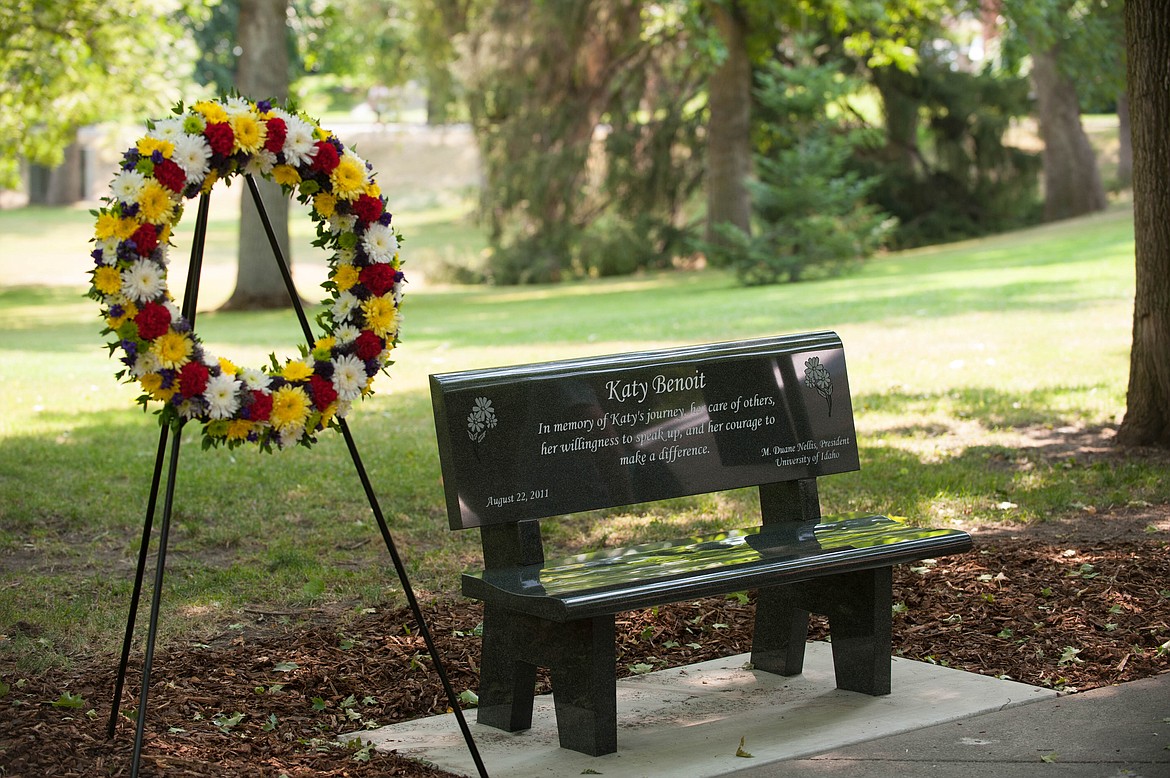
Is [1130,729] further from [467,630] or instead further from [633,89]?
[633,89]

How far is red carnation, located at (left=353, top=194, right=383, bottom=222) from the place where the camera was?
435cm

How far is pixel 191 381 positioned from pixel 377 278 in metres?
0.70

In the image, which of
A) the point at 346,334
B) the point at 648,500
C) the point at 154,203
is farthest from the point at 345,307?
the point at 648,500

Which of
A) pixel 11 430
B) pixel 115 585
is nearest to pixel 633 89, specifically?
pixel 11 430

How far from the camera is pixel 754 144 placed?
27.6 meters

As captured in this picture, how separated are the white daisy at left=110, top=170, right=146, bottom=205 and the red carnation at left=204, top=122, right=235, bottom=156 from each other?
0.24 m

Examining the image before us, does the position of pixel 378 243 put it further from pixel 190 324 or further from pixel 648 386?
pixel 648 386

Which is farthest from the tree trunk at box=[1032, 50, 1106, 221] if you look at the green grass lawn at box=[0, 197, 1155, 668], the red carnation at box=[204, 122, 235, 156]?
the red carnation at box=[204, 122, 235, 156]

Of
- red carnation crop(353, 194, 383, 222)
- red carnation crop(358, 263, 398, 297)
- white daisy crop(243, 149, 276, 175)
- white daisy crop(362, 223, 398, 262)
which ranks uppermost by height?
white daisy crop(243, 149, 276, 175)

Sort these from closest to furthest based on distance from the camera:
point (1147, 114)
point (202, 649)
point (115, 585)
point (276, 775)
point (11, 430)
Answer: point (276, 775)
point (202, 649)
point (115, 585)
point (1147, 114)
point (11, 430)

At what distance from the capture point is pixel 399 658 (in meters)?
5.27

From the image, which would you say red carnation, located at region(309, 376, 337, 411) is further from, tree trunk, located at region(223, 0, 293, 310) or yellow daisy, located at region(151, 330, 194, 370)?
tree trunk, located at region(223, 0, 293, 310)

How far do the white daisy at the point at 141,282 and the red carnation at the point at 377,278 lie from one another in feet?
2.15

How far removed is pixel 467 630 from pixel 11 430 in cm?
580
